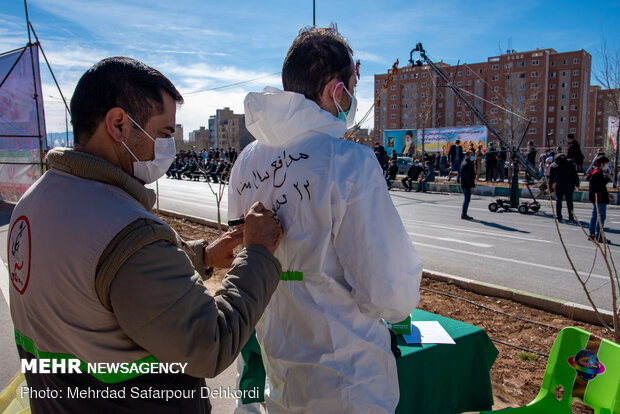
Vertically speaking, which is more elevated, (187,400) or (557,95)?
(557,95)

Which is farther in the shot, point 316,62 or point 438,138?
point 438,138

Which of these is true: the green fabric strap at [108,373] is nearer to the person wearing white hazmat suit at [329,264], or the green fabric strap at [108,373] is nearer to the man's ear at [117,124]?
the person wearing white hazmat suit at [329,264]

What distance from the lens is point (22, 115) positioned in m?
12.2

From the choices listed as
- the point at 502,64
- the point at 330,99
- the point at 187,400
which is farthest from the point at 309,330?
the point at 502,64

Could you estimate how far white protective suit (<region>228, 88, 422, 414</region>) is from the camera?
1.45 metres

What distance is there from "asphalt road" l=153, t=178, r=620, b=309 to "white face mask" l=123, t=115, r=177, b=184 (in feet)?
16.4

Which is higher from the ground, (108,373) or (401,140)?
(401,140)

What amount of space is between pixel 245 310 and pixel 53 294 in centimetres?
52

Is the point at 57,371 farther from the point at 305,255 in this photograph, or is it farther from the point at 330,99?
the point at 330,99

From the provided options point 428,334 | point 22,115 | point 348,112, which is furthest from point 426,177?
point 348,112

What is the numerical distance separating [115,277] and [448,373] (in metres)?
1.85

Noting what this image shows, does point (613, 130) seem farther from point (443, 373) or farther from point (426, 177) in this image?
point (443, 373)

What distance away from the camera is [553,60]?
91.8 m

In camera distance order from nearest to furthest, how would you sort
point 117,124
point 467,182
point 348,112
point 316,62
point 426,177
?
point 117,124
point 316,62
point 348,112
point 467,182
point 426,177
